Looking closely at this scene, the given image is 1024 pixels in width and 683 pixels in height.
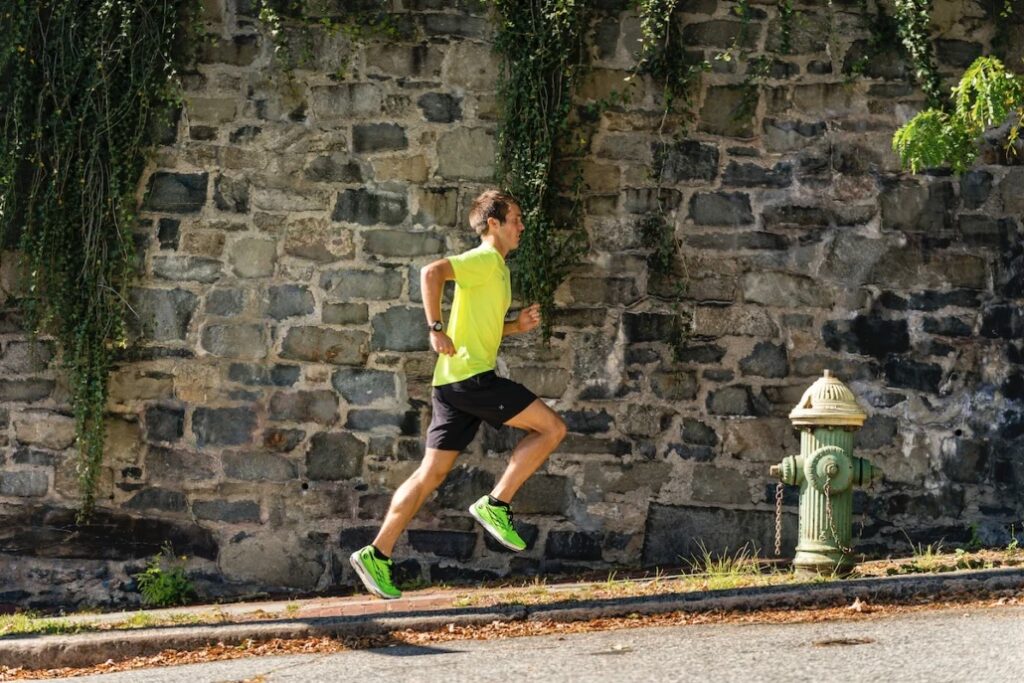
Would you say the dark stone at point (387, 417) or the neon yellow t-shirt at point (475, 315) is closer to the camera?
the neon yellow t-shirt at point (475, 315)

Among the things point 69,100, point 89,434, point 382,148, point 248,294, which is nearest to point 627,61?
point 382,148

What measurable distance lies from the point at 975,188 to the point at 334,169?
3.70 meters

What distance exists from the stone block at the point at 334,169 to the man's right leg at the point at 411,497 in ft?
7.18

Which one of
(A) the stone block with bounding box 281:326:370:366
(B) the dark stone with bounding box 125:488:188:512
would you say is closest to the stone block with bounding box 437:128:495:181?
(A) the stone block with bounding box 281:326:370:366

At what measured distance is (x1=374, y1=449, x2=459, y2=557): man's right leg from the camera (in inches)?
270

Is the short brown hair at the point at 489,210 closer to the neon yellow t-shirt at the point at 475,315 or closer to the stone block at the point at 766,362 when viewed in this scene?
the neon yellow t-shirt at the point at 475,315

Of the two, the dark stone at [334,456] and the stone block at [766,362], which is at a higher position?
the stone block at [766,362]

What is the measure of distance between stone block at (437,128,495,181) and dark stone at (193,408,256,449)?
1796 mm

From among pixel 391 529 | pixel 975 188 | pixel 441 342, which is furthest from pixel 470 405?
pixel 975 188

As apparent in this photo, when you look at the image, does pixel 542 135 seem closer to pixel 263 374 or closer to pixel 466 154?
pixel 466 154

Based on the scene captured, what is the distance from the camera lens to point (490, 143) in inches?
334

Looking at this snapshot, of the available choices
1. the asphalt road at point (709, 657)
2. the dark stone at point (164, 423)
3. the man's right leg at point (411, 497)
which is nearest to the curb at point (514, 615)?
the asphalt road at point (709, 657)

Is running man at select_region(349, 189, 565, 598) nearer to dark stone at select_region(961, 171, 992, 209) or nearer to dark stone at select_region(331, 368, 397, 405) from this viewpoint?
dark stone at select_region(331, 368, 397, 405)

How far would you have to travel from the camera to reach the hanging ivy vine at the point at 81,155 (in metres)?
8.39
